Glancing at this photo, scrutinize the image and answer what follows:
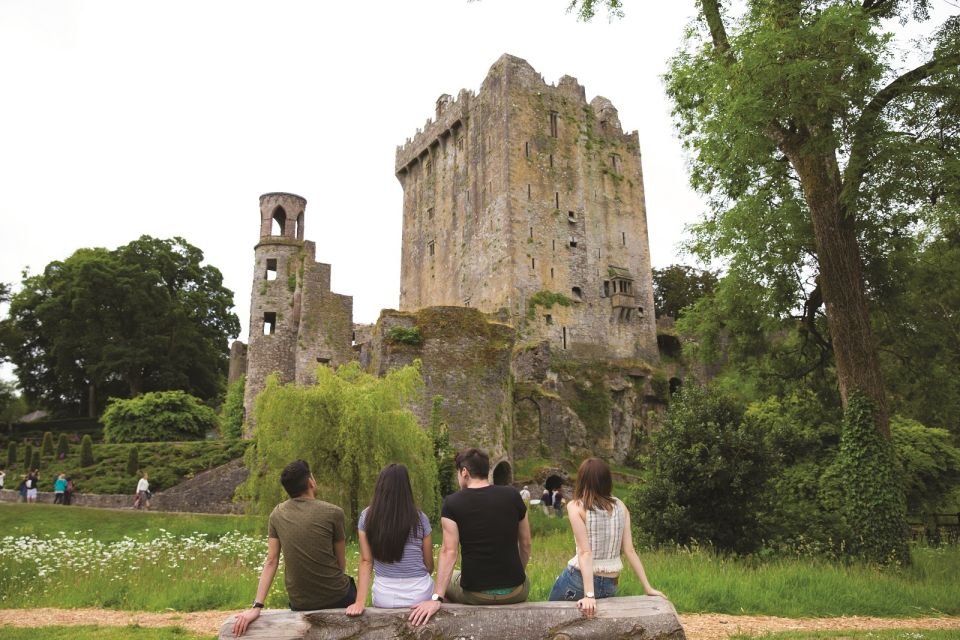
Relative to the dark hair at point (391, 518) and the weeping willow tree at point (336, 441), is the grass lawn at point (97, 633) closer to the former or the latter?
the dark hair at point (391, 518)


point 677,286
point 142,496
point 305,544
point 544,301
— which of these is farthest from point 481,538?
point 677,286

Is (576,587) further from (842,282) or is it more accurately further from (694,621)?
(842,282)

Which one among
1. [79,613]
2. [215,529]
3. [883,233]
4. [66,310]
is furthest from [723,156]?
[66,310]

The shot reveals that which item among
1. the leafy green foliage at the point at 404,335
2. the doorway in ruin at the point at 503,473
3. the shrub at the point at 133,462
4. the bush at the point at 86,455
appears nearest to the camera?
the leafy green foliage at the point at 404,335

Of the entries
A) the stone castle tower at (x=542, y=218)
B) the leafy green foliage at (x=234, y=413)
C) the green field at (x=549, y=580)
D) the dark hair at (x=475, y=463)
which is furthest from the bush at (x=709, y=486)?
the leafy green foliage at (x=234, y=413)

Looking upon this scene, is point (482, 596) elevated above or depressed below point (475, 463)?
below

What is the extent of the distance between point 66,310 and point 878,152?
4404 cm

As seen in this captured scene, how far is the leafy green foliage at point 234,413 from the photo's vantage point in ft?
114

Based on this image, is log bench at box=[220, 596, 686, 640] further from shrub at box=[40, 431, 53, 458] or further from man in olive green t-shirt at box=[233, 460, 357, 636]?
shrub at box=[40, 431, 53, 458]

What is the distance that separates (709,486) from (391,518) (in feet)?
29.9

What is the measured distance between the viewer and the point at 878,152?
11.6m

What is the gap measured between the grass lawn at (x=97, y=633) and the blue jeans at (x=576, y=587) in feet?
13.0

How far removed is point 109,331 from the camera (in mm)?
43344

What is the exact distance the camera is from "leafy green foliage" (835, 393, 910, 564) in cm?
1197
